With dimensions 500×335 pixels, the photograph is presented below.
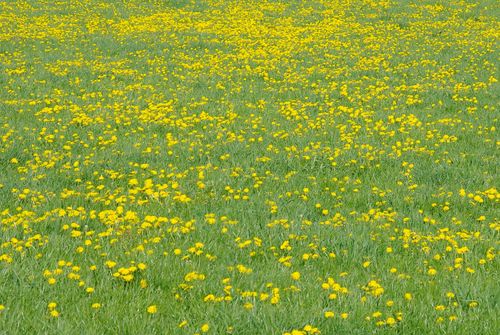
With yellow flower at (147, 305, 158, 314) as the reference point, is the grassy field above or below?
below

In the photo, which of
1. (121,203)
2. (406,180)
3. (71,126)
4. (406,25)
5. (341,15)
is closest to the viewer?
(121,203)

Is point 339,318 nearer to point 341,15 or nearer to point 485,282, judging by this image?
point 485,282

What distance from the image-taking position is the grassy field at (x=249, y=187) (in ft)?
14.8

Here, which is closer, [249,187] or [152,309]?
[152,309]

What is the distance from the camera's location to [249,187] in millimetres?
7344

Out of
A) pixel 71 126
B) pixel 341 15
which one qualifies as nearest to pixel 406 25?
pixel 341 15

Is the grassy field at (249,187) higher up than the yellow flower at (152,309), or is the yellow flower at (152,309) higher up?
the yellow flower at (152,309)

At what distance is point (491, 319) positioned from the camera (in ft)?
14.1

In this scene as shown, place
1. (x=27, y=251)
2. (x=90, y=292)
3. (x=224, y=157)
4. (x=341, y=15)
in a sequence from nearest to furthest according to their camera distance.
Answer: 1. (x=90, y=292)
2. (x=27, y=251)
3. (x=224, y=157)
4. (x=341, y=15)

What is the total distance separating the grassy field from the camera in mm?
4508

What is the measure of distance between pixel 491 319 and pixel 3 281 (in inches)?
152

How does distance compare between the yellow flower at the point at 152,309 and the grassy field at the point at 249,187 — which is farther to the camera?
the grassy field at the point at 249,187

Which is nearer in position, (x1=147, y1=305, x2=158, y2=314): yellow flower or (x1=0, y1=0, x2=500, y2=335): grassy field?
(x1=147, y1=305, x2=158, y2=314): yellow flower

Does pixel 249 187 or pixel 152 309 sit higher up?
pixel 152 309
